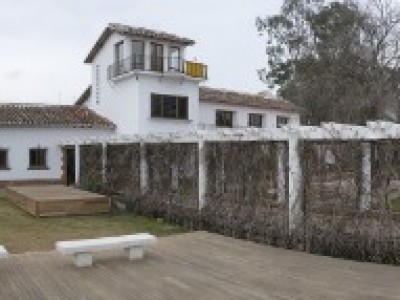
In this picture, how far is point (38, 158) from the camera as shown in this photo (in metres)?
31.8

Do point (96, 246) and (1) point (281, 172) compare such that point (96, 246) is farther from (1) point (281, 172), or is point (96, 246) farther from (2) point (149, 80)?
(2) point (149, 80)

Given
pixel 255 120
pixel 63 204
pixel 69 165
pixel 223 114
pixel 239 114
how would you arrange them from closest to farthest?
pixel 63 204 < pixel 69 165 < pixel 223 114 < pixel 239 114 < pixel 255 120

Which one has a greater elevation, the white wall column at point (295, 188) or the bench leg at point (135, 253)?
the white wall column at point (295, 188)

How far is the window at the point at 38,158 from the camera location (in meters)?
31.6

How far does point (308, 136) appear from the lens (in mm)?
10945

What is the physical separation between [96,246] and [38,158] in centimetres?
2322

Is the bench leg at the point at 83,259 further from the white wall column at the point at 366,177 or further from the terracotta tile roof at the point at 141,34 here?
the terracotta tile roof at the point at 141,34

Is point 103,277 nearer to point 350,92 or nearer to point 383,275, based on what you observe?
point 383,275

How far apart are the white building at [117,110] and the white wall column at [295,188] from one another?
21186 millimetres


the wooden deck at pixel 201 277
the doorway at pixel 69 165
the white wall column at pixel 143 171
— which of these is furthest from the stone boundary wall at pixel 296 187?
the doorway at pixel 69 165

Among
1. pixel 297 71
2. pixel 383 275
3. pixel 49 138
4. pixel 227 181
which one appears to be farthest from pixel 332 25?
pixel 383 275

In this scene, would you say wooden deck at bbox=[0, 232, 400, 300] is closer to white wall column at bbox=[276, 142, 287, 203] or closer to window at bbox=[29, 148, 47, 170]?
white wall column at bbox=[276, 142, 287, 203]

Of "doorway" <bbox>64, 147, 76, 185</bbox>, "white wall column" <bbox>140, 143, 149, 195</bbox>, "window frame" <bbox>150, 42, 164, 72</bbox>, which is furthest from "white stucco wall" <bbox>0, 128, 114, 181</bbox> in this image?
"white wall column" <bbox>140, 143, 149, 195</bbox>

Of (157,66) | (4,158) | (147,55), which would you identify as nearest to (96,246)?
(4,158)
